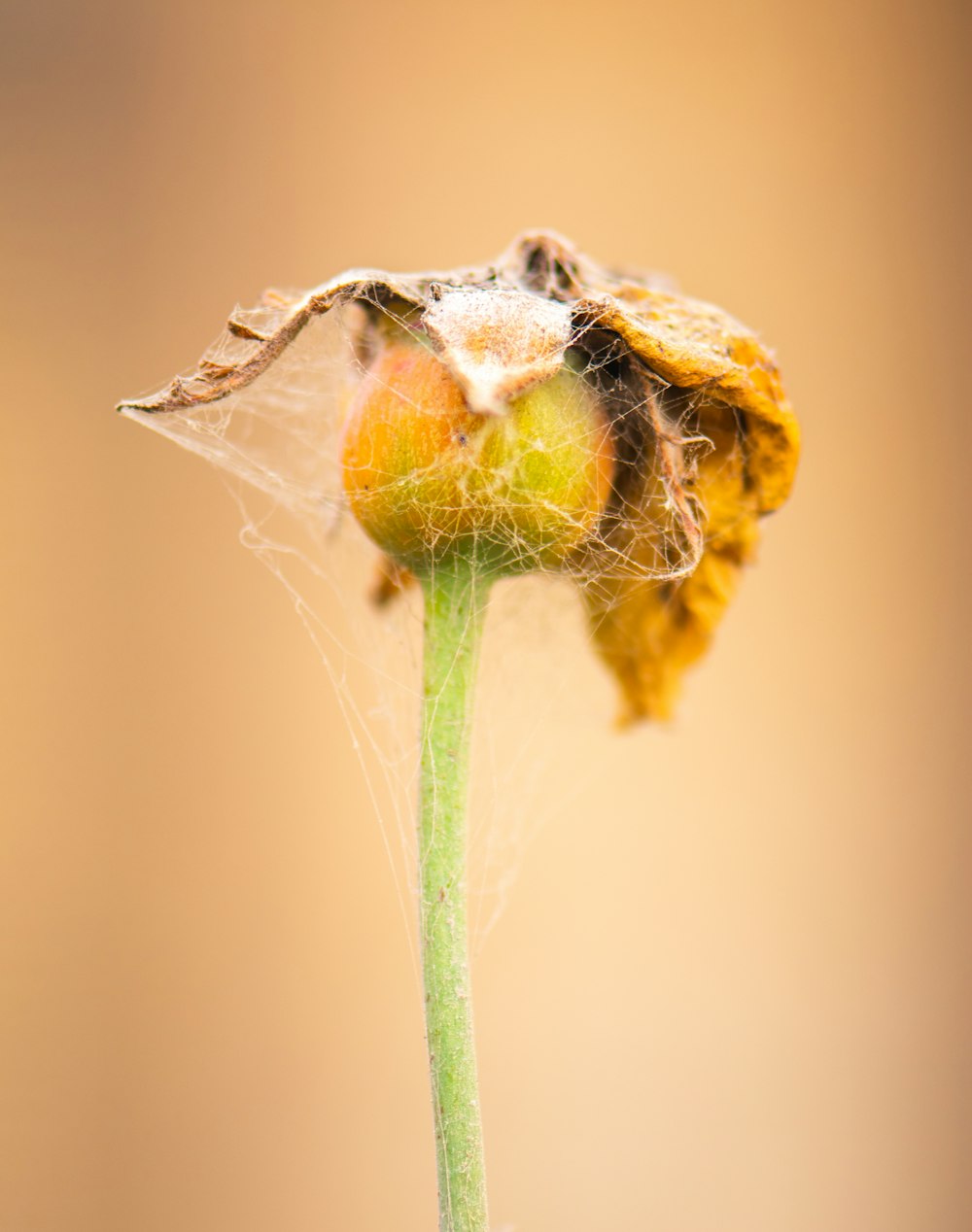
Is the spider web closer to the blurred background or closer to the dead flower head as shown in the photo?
the dead flower head

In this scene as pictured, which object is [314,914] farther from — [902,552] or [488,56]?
[488,56]

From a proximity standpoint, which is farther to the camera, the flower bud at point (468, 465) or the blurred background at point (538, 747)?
the blurred background at point (538, 747)

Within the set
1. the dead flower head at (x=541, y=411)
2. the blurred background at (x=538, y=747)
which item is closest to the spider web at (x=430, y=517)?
the dead flower head at (x=541, y=411)

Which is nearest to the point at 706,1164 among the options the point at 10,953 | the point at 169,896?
the point at 169,896

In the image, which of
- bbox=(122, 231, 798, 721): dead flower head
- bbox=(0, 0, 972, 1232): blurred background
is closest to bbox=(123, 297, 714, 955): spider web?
bbox=(122, 231, 798, 721): dead flower head

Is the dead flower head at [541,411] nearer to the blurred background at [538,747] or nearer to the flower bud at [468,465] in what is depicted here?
the flower bud at [468,465]

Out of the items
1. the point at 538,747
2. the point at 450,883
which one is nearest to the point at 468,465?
the point at 450,883
